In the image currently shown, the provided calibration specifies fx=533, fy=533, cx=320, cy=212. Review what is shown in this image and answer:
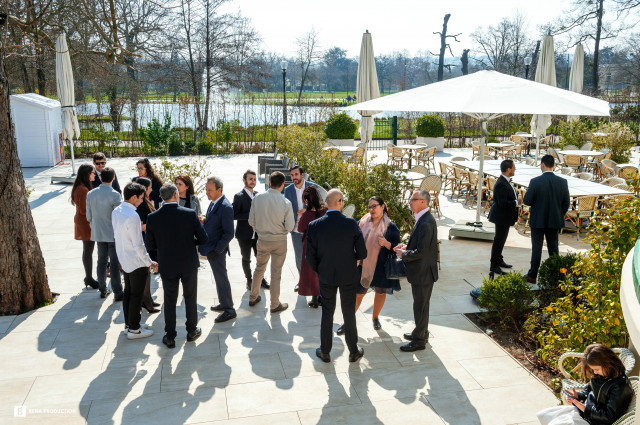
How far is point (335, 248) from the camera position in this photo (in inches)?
190

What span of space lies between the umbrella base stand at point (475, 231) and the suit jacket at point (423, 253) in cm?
417

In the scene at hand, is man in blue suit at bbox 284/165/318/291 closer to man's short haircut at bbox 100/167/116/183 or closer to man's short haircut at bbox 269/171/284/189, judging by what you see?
man's short haircut at bbox 269/171/284/189

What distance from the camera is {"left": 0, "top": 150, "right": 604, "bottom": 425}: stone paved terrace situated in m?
4.35

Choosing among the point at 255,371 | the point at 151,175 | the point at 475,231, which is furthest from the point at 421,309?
the point at 475,231

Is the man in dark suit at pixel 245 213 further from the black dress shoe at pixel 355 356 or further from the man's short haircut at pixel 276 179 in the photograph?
the black dress shoe at pixel 355 356

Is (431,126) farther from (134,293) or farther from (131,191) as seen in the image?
(134,293)

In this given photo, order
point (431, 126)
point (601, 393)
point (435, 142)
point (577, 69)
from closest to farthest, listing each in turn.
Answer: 1. point (601, 393)
2. point (577, 69)
3. point (431, 126)
4. point (435, 142)

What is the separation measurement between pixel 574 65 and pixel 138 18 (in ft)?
67.6

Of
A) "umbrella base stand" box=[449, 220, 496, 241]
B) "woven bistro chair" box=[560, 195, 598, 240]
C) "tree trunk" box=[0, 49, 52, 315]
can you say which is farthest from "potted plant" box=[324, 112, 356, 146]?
"tree trunk" box=[0, 49, 52, 315]

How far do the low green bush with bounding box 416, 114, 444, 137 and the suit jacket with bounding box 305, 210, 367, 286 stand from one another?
16.4 meters

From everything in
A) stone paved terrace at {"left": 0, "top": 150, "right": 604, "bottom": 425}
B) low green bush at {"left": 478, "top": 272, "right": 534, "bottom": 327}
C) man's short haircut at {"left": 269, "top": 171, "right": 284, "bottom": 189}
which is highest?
man's short haircut at {"left": 269, "top": 171, "right": 284, "bottom": 189}

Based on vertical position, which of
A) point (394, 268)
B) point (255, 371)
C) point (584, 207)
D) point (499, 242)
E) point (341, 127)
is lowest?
point (255, 371)

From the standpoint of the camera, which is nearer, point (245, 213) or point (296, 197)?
point (245, 213)

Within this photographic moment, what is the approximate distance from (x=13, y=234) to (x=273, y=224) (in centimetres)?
306
